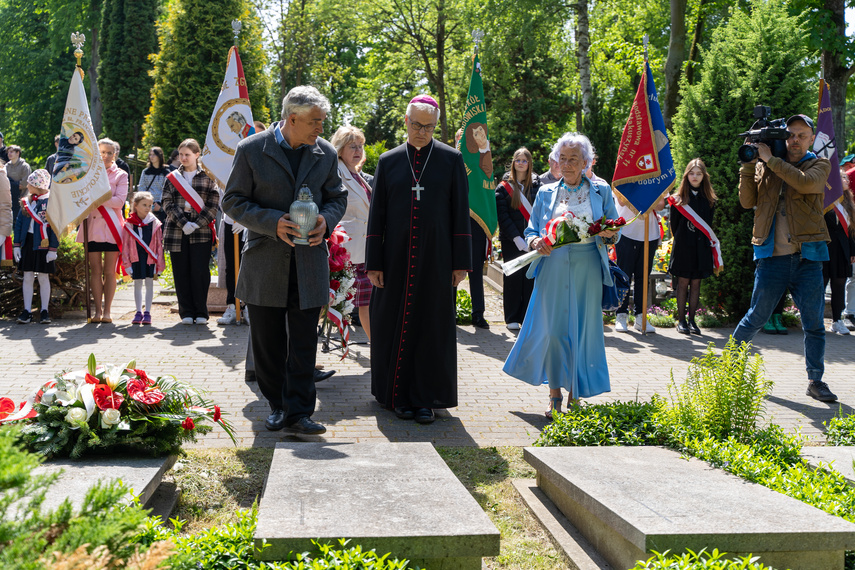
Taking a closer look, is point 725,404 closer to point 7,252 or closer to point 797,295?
point 797,295

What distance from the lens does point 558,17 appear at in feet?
94.1

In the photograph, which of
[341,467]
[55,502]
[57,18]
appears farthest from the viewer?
[57,18]

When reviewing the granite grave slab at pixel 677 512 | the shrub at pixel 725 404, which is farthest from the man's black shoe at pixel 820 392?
the granite grave slab at pixel 677 512

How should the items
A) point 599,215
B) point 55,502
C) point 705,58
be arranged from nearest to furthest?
1. point 55,502
2. point 599,215
3. point 705,58

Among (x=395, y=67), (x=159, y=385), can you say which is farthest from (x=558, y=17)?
(x=159, y=385)

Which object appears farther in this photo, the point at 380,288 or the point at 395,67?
the point at 395,67

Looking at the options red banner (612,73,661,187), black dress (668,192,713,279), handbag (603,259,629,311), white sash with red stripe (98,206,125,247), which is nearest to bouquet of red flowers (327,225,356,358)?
handbag (603,259,629,311)

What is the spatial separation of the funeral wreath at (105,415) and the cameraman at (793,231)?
4.71 m

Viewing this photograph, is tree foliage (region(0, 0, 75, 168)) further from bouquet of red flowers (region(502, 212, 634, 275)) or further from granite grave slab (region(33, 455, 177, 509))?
granite grave slab (region(33, 455, 177, 509))

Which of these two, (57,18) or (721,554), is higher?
(57,18)

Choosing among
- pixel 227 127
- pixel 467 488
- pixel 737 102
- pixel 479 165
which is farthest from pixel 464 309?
pixel 467 488

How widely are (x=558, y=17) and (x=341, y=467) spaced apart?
89.3 feet

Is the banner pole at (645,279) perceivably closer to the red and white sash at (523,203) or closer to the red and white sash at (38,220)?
the red and white sash at (523,203)

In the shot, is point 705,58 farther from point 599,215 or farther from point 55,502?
point 55,502
